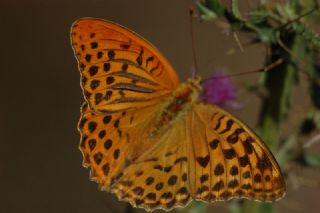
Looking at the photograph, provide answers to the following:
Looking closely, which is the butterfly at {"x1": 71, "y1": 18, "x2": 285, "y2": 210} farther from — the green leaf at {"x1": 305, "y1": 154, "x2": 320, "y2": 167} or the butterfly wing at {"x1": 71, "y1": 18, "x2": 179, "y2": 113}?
the green leaf at {"x1": 305, "y1": 154, "x2": 320, "y2": 167}

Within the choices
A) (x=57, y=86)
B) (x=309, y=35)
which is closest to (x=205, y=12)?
(x=309, y=35)

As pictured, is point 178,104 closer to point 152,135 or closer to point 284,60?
point 152,135

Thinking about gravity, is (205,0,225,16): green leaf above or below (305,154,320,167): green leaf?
above

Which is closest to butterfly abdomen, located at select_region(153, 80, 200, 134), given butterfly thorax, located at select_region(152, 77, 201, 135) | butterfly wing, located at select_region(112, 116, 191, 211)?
butterfly thorax, located at select_region(152, 77, 201, 135)

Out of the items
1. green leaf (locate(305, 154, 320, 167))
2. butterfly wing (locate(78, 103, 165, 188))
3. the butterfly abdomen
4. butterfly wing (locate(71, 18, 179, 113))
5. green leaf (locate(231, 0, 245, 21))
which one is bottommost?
green leaf (locate(305, 154, 320, 167))

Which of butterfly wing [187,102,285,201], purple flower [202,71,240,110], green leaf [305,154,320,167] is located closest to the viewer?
butterfly wing [187,102,285,201]

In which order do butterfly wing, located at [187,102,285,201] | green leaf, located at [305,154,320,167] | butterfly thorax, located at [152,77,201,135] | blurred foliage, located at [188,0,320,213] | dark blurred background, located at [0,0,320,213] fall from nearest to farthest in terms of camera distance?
butterfly wing, located at [187,102,285,201] < blurred foliage, located at [188,0,320,213] < butterfly thorax, located at [152,77,201,135] < green leaf, located at [305,154,320,167] < dark blurred background, located at [0,0,320,213]
